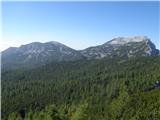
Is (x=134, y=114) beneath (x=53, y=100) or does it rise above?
above

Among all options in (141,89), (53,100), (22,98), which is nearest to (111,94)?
(141,89)

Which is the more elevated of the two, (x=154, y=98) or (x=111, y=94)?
(x=154, y=98)

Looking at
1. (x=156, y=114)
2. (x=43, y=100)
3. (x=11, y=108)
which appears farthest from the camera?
(x=43, y=100)

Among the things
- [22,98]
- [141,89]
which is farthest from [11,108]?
[141,89]

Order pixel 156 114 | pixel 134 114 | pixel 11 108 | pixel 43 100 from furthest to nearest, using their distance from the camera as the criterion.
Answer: pixel 43 100 → pixel 11 108 → pixel 134 114 → pixel 156 114

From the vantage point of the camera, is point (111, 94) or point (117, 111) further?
point (111, 94)

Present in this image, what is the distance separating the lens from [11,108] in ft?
534

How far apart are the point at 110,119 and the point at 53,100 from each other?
366 feet

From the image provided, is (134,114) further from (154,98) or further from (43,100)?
(43,100)

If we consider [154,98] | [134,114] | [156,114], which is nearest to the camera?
[156,114]

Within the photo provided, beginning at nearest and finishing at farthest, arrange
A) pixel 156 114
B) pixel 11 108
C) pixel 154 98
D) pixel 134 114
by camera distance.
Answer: pixel 156 114 < pixel 134 114 < pixel 154 98 < pixel 11 108

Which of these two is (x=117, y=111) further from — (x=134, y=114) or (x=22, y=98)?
(x=22, y=98)

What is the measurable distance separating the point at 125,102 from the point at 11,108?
82.1 m

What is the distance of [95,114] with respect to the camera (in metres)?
92.7
